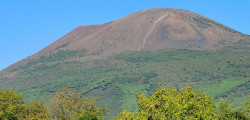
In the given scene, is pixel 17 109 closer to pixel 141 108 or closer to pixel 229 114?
pixel 141 108

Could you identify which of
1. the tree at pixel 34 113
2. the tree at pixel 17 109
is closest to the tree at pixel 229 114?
the tree at pixel 34 113

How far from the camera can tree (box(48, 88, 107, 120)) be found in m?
83.5

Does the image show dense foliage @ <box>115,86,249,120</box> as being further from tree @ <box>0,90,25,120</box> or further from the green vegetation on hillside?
tree @ <box>0,90,25,120</box>

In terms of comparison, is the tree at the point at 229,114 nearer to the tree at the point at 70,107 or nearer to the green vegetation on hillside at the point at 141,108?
the green vegetation on hillside at the point at 141,108

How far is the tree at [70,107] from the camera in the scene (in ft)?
274

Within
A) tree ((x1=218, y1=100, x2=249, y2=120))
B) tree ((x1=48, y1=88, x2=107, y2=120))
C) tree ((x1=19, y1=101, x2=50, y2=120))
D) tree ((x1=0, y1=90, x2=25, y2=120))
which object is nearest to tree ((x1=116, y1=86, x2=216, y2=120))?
tree ((x1=19, y1=101, x2=50, y2=120))

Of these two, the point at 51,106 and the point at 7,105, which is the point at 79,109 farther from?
the point at 7,105

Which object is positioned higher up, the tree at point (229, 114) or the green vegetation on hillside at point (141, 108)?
the green vegetation on hillside at point (141, 108)

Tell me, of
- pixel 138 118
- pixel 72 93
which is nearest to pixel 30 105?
pixel 72 93

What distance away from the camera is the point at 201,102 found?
66.4m

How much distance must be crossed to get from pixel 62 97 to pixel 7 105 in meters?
13.4

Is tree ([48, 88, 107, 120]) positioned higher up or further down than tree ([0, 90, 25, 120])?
further down

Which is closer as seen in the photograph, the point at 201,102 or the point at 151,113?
the point at 151,113

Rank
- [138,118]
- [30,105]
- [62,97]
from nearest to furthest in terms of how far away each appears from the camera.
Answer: [138,118], [30,105], [62,97]
